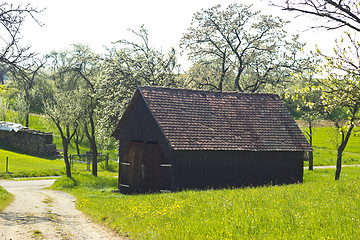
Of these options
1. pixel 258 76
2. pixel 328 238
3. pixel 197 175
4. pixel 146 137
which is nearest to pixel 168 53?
pixel 258 76

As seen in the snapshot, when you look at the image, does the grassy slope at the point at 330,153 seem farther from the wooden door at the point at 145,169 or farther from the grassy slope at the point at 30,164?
the grassy slope at the point at 30,164

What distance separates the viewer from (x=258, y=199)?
12.8 meters

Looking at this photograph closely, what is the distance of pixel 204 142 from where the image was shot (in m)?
22.2

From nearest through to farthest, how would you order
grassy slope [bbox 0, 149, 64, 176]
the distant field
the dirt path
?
the dirt path, grassy slope [bbox 0, 149, 64, 176], the distant field

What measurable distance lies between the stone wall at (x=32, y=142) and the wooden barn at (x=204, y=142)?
23.1 m

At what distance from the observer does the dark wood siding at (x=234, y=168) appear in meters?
21.8

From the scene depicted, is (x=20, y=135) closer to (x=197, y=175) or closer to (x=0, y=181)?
(x=0, y=181)

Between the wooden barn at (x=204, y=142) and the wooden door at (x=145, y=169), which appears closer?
the wooden barn at (x=204, y=142)

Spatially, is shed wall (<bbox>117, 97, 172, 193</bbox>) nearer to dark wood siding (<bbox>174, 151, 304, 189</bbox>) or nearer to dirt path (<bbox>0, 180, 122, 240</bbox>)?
dark wood siding (<bbox>174, 151, 304, 189</bbox>)

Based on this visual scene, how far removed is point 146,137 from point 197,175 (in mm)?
3982

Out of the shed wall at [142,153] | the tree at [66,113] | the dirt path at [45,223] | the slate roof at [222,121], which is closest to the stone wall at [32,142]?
the tree at [66,113]

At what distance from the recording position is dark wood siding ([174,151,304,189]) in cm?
2180

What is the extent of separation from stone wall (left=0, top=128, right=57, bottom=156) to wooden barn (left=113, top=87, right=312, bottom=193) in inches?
909

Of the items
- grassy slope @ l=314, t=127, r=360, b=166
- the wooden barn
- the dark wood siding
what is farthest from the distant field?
the dark wood siding
